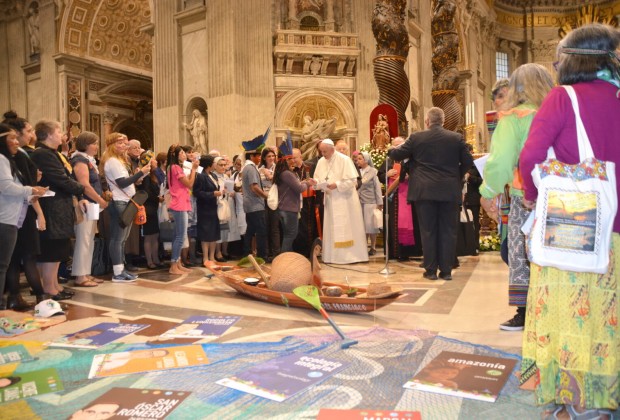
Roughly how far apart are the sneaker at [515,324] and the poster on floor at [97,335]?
2785mm

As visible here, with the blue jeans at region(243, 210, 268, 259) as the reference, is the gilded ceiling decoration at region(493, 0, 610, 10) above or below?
above

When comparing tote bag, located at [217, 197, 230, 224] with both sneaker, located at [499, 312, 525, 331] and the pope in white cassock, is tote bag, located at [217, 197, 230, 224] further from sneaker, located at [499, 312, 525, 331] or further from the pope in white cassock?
sneaker, located at [499, 312, 525, 331]

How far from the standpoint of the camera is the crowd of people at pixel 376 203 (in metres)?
2.24

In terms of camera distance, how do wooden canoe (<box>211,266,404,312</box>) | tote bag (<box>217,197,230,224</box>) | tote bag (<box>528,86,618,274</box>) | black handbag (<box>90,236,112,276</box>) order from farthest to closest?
tote bag (<box>217,197,230,224</box>) < black handbag (<box>90,236,112,276</box>) < wooden canoe (<box>211,266,404,312</box>) < tote bag (<box>528,86,618,274</box>)

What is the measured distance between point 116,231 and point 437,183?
3.95 metres

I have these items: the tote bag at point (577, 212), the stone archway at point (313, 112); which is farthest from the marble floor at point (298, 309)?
the stone archway at point (313, 112)

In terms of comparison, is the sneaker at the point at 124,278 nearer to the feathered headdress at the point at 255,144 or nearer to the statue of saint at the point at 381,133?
the feathered headdress at the point at 255,144

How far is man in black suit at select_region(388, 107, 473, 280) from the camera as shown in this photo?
19.5ft

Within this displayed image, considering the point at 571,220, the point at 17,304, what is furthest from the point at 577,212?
the point at 17,304

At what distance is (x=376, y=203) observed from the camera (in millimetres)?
8656

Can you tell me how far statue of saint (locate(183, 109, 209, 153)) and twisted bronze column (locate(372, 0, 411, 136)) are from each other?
29.0 feet

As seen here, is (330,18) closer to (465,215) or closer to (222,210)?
(465,215)

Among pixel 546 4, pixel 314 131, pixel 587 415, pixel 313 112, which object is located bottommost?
pixel 587 415

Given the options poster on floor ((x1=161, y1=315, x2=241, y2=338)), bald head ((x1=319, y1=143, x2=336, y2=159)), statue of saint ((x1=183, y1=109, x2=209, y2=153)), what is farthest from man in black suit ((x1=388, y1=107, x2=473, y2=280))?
statue of saint ((x1=183, y1=109, x2=209, y2=153))
